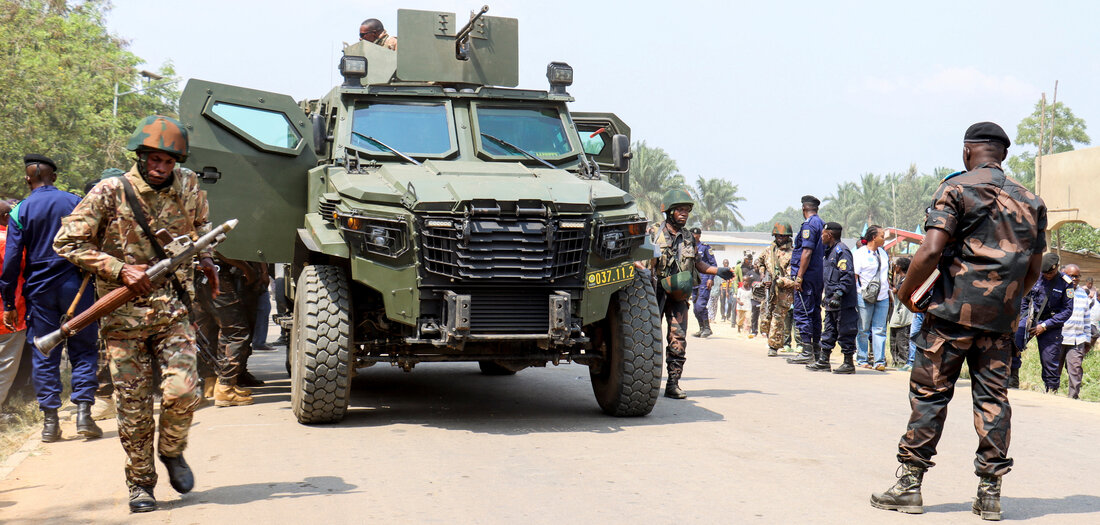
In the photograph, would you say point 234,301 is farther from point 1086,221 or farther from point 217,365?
point 1086,221

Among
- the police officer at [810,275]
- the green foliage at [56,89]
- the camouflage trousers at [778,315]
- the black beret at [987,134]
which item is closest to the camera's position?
the black beret at [987,134]

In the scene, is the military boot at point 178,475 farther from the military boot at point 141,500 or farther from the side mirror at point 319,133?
the side mirror at point 319,133

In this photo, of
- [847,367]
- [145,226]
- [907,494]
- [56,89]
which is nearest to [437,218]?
[145,226]

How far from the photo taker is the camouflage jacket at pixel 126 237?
5172 mm

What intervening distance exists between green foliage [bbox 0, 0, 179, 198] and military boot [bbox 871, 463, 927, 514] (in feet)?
62.2

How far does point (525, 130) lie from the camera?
8977 millimetres

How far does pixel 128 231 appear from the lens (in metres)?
5.31

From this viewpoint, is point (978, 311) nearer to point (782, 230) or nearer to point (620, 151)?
point (620, 151)

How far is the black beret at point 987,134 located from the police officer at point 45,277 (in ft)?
19.6

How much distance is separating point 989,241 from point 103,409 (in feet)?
22.8

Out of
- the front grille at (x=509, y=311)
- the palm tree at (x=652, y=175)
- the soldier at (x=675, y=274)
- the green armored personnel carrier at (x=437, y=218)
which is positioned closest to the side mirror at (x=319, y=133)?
the green armored personnel carrier at (x=437, y=218)

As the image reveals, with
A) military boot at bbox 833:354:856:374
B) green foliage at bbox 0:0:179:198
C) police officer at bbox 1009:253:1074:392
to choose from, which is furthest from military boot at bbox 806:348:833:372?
green foliage at bbox 0:0:179:198

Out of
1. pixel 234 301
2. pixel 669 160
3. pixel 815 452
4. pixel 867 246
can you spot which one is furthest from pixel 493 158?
pixel 669 160

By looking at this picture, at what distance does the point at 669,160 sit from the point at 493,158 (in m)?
46.6
